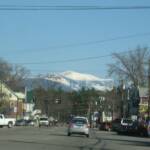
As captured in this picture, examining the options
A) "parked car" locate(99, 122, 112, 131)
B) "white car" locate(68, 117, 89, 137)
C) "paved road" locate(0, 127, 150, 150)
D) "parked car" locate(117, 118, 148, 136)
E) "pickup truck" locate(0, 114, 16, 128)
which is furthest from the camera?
"parked car" locate(99, 122, 112, 131)

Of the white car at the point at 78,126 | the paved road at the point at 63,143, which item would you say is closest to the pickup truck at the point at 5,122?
the white car at the point at 78,126

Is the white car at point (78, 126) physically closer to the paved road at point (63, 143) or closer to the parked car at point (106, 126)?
the paved road at point (63, 143)

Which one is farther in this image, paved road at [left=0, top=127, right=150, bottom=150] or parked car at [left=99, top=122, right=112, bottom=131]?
parked car at [left=99, top=122, right=112, bottom=131]

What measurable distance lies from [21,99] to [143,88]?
43.6 metres

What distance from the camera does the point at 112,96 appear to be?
145250 millimetres

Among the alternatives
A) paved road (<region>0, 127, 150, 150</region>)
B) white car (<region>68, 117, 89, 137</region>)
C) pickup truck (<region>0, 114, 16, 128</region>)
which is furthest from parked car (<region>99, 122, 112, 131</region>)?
paved road (<region>0, 127, 150, 150</region>)

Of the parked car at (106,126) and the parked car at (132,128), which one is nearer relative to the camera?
the parked car at (132,128)

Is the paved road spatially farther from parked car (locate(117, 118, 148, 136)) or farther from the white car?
parked car (locate(117, 118, 148, 136))

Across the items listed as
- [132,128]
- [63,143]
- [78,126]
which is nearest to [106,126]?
[132,128]

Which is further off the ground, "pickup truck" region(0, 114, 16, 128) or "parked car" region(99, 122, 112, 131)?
"pickup truck" region(0, 114, 16, 128)

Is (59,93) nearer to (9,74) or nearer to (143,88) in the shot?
(9,74)

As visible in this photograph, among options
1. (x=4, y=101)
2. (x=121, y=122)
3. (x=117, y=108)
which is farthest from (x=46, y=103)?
(x=121, y=122)

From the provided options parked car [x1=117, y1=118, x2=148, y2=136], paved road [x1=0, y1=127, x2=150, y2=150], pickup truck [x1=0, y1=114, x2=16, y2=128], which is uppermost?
pickup truck [x1=0, y1=114, x2=16, y2=128]

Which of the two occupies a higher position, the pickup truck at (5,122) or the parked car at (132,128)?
the pickup truck at (5,122)
